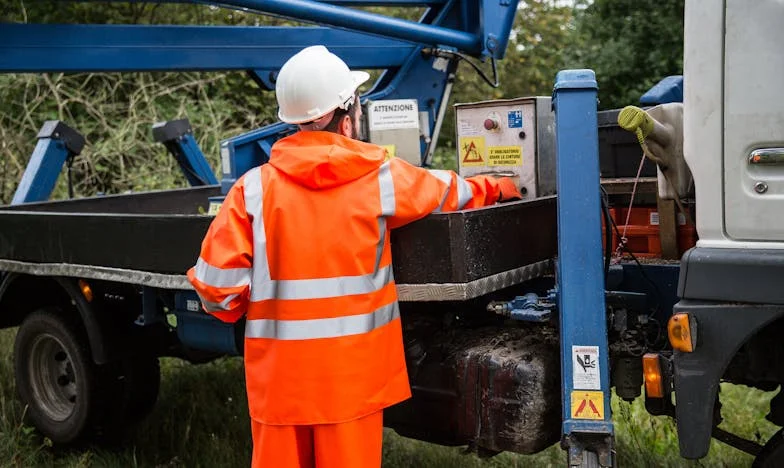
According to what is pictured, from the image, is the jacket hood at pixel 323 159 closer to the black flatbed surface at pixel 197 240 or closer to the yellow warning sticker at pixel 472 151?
the black flatbed surface at pixel 197 240

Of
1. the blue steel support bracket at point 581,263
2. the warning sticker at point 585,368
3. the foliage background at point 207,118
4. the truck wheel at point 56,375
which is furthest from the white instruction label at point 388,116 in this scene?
the truck wheel at point 56,375

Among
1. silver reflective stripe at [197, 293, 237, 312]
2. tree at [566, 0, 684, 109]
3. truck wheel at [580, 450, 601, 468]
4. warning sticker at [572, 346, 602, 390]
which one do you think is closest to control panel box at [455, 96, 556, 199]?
warning sticker at [572, 346, 602, 390]

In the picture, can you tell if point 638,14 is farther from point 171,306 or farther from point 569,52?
point 171,306

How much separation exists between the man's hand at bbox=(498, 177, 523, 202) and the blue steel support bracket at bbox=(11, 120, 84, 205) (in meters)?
3.41

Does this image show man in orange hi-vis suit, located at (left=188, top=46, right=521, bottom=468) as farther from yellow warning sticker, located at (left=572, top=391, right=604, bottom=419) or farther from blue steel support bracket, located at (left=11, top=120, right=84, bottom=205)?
blue steel support bracket, located at (left=11, top=120, right=84, bottom=205)

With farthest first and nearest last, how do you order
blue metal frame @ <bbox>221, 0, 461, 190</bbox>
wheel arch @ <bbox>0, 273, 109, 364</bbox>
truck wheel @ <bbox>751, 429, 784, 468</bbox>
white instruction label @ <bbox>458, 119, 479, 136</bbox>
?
blue metal frame @ <bbox>221, 0, 461, 190</bbox>
wheel arch @ <bbox>0, 273, 109, 364</bbox>
white instruction label @ <bbox>458, 119, 479, 136</bbox>
truck wheel @ <bbox>751, 429, 784, 468</bbox>

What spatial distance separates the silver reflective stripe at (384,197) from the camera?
109 inches

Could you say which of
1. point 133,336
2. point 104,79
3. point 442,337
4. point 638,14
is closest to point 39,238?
point 133,336

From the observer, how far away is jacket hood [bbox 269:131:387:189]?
2.72 meters

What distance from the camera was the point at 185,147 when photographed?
20.9ft


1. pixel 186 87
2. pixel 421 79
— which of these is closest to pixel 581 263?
pixel 421 79

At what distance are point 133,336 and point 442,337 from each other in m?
1.89

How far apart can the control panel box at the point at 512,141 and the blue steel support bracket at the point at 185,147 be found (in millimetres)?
3288

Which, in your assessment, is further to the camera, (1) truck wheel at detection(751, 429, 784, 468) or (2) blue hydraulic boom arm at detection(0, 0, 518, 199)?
(2) blue hydraulic boom arm at detection(0, 0, 518, 199)
